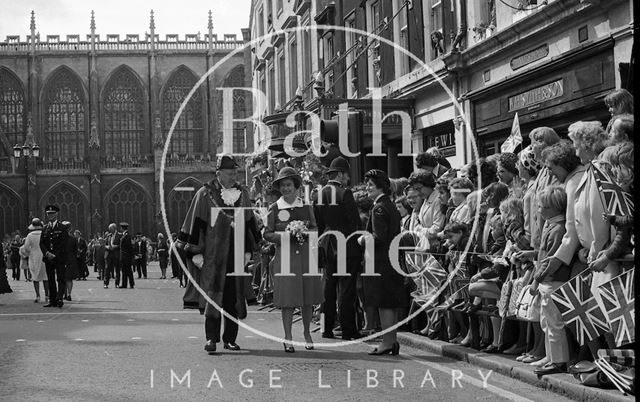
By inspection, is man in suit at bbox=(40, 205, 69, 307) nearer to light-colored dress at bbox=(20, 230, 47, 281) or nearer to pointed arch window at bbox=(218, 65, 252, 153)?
light-colored dress at bbox=(20, 230, 47, 281)

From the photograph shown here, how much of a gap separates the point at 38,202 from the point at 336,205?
60462mm

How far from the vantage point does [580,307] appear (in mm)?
8109

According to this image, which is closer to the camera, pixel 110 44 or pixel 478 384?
pixel 478 384

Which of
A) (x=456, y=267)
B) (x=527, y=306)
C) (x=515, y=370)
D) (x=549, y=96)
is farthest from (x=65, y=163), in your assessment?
(x=515, y=370)

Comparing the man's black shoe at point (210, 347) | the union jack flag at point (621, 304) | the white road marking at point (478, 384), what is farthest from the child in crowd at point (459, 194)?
the union jack flag at point (621, 304)

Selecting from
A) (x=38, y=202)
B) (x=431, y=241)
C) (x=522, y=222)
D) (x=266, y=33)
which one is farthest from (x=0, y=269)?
(x=38, y=202)

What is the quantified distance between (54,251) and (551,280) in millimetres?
14037

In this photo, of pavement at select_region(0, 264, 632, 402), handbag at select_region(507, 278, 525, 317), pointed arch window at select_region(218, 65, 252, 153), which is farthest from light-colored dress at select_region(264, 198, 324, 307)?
pointed arch window at select_region(218, 65, 252, 153)

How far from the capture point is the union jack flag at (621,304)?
737 cm

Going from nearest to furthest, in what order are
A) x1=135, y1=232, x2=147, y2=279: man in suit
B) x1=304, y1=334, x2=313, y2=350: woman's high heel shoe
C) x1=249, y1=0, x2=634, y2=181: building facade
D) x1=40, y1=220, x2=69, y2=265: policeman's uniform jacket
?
1. x1=304, y1=334, x2=313, y2=350: woman's high heel shoe
2. x1=249, y1=0, x2=634, y2=181: building facade
3. x1=40, y1=220, x2=69, y2=265: policeman's uniform jacket
4. x1=135, y1=232, x2=147, y2=279: man in suit

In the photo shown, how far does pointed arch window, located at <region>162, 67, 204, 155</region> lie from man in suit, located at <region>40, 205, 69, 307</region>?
52.8m

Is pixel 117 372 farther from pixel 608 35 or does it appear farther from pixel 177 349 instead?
pixel 608 35

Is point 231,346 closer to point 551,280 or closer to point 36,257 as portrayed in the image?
point 551,280

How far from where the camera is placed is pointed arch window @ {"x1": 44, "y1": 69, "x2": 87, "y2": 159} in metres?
73.4
